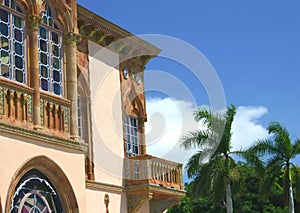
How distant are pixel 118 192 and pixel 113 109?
2807 millimetres

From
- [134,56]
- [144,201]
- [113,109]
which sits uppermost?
[134,56]

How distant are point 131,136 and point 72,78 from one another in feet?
18.3

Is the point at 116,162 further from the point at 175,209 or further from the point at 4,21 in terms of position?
the point at 175,209

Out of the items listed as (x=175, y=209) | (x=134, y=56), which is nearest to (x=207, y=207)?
(x=175, y=209)

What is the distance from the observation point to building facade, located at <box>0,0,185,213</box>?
14.9 m

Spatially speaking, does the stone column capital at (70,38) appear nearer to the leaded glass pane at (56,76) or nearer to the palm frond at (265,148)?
the leaded glass pane at (56,76)

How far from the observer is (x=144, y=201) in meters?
20.3

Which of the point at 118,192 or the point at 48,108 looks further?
the point at 118,192

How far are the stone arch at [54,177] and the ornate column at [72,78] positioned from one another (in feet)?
3.86

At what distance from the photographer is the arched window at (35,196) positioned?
579 inches

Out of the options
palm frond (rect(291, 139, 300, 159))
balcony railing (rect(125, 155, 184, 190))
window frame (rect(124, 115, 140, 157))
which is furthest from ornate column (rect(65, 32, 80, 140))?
palm frond (rect(291, 139, 300, 159))

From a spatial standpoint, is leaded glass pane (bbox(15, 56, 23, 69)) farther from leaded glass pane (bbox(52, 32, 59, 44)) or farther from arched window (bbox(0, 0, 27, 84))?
leaded glass pane (bbox(52, 32, 59, 44))

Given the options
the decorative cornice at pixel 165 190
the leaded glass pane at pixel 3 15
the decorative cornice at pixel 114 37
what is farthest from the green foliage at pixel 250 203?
the leaded glass pane at pixel 3 15

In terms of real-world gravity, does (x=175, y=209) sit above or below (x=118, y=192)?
above
